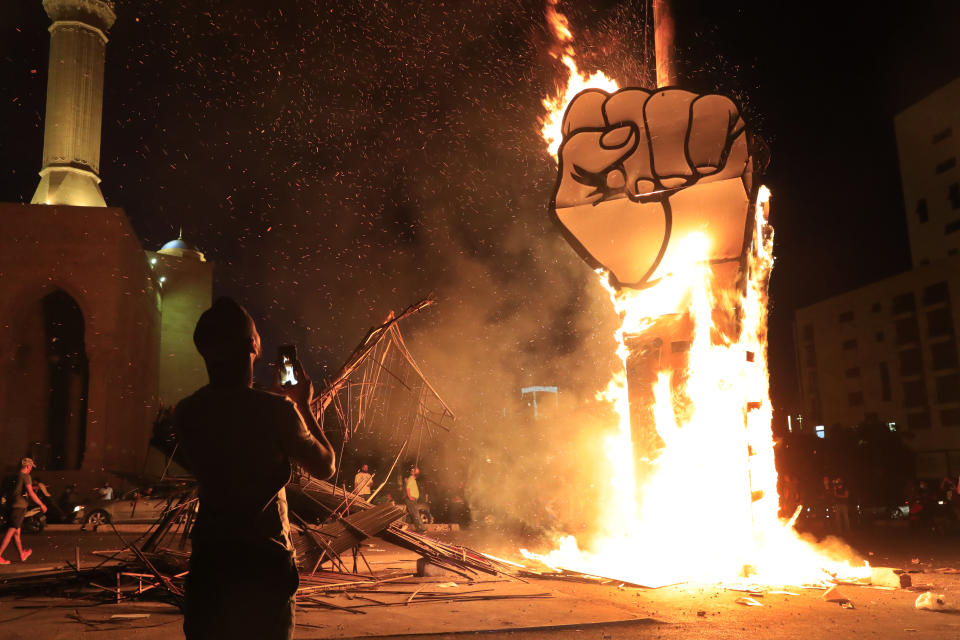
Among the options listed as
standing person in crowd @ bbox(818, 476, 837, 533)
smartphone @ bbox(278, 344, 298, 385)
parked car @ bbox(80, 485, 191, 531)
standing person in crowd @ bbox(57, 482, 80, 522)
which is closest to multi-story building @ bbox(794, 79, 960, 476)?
standing person in crowd @ bbox(818, 476, 837, 533)

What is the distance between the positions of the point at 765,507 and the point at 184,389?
43.7 m

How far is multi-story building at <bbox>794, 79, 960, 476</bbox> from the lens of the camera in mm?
50938

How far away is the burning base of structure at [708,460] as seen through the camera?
9.34 metres

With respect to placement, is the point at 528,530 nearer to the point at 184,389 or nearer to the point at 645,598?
the point at 645,598

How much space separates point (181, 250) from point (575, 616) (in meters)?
49.7

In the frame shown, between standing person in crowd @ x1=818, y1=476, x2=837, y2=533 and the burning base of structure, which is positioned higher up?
the burning base of structure

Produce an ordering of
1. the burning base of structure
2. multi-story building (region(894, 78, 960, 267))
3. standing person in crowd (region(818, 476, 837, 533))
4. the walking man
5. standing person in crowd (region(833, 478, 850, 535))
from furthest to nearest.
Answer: multi-story building (region(894, 78, 960, 267)), standing person in crowd (region(818, 476, 837, 533)), standing person in crowd (region(833, 478, 850, 535)), the walking man, the burning base of structure

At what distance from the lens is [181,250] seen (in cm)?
5094

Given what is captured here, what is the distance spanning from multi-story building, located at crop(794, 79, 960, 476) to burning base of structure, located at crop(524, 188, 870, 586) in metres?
43.3

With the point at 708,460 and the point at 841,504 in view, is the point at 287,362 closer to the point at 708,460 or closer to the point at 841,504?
the point at 708,460

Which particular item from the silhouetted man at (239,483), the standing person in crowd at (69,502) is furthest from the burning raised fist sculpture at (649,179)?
the standing person in crowd at (69,502)

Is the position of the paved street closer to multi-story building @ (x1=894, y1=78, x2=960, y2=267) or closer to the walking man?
the walking man

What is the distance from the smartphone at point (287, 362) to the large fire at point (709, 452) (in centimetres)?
684

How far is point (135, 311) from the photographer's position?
3309cm
